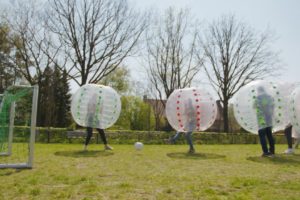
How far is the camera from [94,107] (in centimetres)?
1095

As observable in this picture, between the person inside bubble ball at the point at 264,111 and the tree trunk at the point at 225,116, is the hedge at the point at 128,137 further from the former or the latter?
the person inside bubble ball at the point at 264,111

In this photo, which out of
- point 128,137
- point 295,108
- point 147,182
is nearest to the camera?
point 147,182

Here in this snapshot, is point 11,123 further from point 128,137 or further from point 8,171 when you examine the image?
point 128,137

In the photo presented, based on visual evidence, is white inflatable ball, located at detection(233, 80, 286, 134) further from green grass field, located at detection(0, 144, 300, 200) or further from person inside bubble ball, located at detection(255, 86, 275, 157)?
green grass field, located at detection(0, 144, 300, 200)

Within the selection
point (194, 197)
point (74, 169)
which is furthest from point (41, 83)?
point (194, 197)

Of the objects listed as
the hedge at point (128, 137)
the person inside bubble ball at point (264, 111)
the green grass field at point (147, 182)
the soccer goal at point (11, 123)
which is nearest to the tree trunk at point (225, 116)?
the hedge at point (128, 137)

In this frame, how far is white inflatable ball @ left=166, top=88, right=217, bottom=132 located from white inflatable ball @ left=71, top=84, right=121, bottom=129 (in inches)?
88.3

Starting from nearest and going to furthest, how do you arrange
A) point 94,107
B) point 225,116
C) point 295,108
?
1. point 295,108
2. point 94,107
3. point 225,116

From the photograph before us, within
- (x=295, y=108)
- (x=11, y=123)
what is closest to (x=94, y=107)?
(x=11, y=123)

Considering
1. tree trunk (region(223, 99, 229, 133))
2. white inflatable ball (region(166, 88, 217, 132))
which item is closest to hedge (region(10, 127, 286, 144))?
white inflatable ball (region(166, 88, 217, 132))

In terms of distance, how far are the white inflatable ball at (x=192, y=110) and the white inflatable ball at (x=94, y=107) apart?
7.36ft

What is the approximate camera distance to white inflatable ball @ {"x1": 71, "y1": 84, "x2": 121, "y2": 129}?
36.0 feet

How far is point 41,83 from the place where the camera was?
28.5 metres

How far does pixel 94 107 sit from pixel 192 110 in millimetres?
3428
